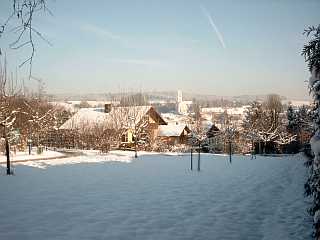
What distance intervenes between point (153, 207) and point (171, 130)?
37.7 metres

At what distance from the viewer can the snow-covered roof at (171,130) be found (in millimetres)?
45972

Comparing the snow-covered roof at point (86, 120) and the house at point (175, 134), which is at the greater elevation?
the snow-covered roof at point (86, 120)

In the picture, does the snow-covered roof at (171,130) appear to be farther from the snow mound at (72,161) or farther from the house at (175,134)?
the snow mound at (72,161)

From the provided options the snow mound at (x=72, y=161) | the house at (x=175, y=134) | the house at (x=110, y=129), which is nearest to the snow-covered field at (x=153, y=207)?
the snow mound at (x=72, y=161)

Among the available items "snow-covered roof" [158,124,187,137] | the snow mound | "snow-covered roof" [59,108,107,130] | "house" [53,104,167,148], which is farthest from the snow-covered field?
"snow-covered roof" [158,124,187,137]

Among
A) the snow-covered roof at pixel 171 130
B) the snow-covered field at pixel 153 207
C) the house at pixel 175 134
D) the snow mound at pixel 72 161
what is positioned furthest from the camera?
the snow-covered roof at pixel 171 130

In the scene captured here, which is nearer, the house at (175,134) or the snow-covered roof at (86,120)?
the snow-covered roof at (86,120)

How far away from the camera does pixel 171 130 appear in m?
47.0

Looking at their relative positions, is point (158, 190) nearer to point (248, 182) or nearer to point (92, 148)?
point (248, 182)

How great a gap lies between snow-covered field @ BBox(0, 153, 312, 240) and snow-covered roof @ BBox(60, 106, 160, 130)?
19119 mm

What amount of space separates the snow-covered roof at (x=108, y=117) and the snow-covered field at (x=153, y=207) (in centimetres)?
1912

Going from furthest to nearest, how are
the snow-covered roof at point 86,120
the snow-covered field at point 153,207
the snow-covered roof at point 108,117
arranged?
the snow-covered roof at point 86,120 < the snow-covered roof at point 108,117 < the snow-covered field at point 153,207

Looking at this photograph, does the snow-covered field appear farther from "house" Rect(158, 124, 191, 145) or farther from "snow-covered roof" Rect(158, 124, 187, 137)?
"snow-covered roof" Rect(158, 124, 187, 137)

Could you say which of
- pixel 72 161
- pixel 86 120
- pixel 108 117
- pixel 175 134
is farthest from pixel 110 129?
pixel 72 161
